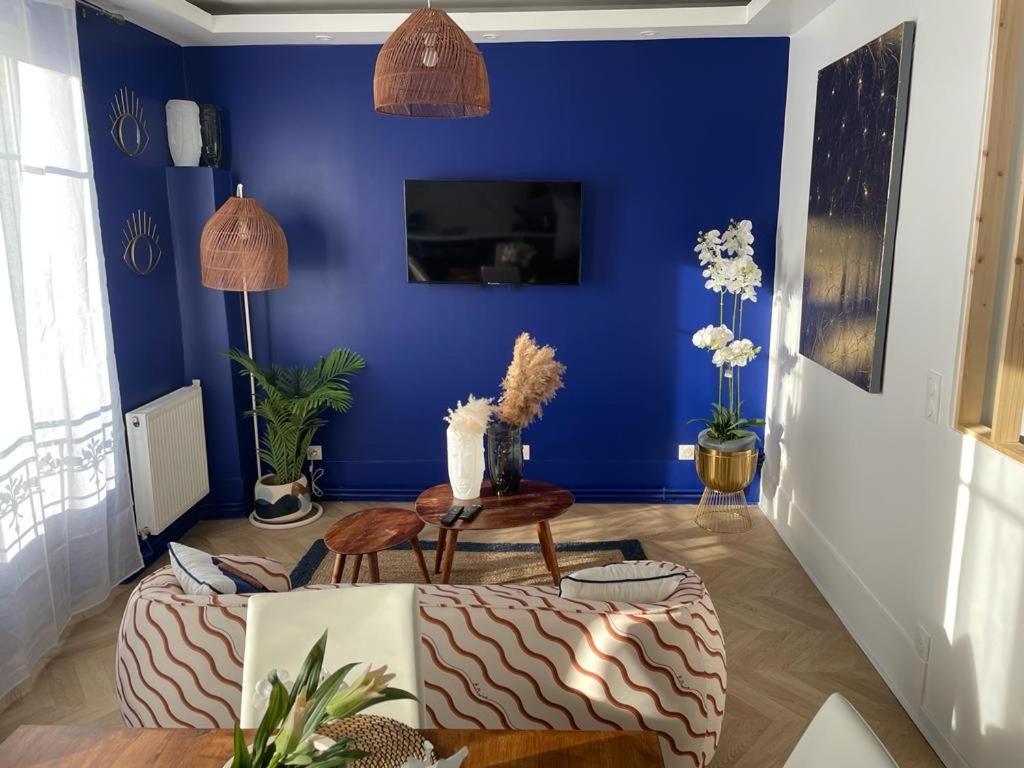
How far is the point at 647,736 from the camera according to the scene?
1.58 metres

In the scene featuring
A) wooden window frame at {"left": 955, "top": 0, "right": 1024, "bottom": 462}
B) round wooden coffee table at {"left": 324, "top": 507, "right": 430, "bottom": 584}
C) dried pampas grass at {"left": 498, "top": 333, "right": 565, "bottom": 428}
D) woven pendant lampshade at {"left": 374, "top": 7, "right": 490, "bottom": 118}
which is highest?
woven pendant lampshade at {"left": 374, "top": 7, "right": 490, "bottom": 118}

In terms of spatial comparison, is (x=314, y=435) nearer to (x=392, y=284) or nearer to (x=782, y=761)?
(x=392, y=284)

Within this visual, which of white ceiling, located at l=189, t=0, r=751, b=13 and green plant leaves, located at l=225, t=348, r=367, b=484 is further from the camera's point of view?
green plant leaves, located at l=225, t=348, r=367, b=484

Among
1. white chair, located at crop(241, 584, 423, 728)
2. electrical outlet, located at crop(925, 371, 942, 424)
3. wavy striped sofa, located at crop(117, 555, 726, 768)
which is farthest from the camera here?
electrical outlet, located at crop(925, 371, 942, 424)

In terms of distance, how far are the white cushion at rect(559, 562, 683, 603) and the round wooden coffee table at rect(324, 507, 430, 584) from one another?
1.26 meters

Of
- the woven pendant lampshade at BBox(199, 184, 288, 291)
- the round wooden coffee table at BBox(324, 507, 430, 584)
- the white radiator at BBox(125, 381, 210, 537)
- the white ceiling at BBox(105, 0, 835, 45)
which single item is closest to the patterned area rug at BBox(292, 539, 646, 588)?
the round wooden coffee table at BBox(324, 507, 430, 584)

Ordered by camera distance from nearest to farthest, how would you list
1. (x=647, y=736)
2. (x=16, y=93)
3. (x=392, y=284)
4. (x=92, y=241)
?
(x=647, y=736)
(x=16, y=93)
(x=92, y=241)
(x=392, y=284)

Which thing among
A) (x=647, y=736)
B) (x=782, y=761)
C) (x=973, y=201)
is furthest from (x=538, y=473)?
(x=647, y=736)

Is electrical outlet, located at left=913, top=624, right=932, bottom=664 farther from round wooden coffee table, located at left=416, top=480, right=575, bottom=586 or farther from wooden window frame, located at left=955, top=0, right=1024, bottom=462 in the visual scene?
round wooden coffee table, located at left=416, top=480, right=575, bottom=586

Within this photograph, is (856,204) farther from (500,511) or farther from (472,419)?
(500,511)

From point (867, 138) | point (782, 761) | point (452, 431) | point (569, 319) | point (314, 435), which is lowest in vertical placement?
point (782, 761)

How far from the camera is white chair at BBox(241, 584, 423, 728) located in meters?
1.76

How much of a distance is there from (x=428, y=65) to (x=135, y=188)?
2.47 meters

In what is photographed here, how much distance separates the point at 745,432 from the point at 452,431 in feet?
6.04
